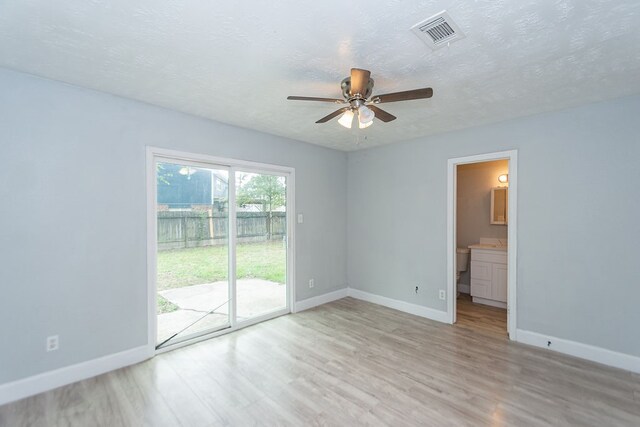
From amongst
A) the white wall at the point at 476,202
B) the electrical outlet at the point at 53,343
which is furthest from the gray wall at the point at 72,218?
the white wall at the point at 476,202

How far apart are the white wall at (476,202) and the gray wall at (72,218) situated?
179 inches

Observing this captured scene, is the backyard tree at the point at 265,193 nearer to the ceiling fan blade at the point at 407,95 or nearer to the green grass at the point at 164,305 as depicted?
the green grass at the point at 164,305

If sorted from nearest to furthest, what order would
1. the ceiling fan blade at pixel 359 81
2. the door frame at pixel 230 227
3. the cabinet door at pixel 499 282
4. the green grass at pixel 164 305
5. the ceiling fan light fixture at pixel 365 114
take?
the ceiling fan blade at pixel 359 81 → the ceiling fan light fixture at pixel 365 114 → the door frame at pixel 230 227 → the green grass at pixel 164 305 → the cabinet door at pixel 499 282

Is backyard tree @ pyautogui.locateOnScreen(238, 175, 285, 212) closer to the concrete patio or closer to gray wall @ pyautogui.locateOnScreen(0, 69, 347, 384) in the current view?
gray wall @ pyautogui.locateOnScreen(0, 69, 347, 384)

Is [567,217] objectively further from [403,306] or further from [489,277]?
[403,306]

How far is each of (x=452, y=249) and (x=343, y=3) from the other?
327cm

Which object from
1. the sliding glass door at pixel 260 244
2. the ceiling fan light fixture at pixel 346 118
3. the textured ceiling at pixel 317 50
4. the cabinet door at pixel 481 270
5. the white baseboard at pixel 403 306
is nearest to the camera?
the textured ceiling at pixel 317 50

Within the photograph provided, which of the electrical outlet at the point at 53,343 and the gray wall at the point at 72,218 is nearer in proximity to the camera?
the gray wall at the point at 72,218

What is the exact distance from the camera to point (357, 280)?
4922 millimetres

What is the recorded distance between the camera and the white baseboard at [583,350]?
2.64 metres

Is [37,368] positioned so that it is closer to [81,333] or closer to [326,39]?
[81,333]

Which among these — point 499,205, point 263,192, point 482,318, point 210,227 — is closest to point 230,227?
point 210,227

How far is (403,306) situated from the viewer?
14.0 ft

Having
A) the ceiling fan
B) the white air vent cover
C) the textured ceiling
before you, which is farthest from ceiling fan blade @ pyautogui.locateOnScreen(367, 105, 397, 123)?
the white air vent cover
